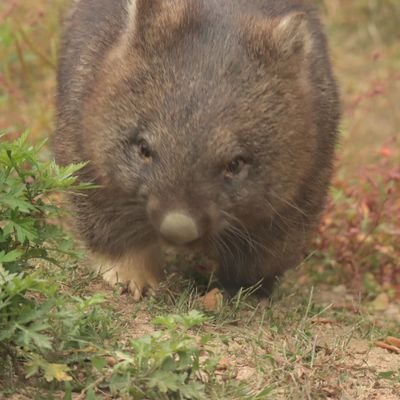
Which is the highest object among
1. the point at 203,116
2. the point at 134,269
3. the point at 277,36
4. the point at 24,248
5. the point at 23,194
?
the point at 277,36

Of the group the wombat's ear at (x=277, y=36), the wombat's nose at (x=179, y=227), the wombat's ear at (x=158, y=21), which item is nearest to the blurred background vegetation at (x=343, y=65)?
the wombat's ear at (x=158, y=21)

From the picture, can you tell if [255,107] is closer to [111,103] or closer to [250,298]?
[111,103]

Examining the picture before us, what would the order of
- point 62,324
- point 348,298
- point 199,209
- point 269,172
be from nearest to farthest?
1. point 62,324
2. point 199,209
3. point 269,172
4. point 348,298

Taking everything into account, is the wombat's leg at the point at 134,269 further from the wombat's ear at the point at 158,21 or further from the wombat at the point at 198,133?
the wombat's ear at the point at 158,21

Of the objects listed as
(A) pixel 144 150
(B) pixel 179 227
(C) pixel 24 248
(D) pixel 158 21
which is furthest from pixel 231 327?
(D) pixel 158 21

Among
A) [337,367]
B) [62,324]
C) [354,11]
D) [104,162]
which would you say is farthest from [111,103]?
[354,11]

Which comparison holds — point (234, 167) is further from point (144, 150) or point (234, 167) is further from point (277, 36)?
point (277, 36)
